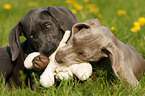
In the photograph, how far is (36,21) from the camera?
12.4ft

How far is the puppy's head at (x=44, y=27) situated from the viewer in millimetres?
3697

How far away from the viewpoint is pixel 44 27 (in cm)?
377

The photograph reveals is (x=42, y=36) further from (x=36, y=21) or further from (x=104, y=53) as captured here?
(x=104, y=53)

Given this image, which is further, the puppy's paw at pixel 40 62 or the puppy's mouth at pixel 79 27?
the puppy's mouth at pixel 79 27

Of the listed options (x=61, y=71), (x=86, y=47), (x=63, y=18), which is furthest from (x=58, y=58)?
(x=63, y=18)

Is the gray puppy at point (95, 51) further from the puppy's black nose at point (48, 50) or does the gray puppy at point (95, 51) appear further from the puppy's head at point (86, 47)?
the puppy's black nose at point (48, 50)

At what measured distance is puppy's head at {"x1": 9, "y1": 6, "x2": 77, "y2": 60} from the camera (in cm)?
370

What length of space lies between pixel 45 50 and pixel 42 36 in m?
0.36

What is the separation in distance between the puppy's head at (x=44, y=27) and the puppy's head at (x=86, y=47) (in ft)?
1.50

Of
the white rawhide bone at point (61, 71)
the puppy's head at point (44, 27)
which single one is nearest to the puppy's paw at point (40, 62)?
the white rawhide bone at point (61, 71)

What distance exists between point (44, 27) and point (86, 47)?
1.01 metres

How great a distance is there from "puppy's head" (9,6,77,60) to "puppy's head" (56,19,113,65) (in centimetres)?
46

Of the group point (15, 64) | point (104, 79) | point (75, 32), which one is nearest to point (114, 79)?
point (104, 79)

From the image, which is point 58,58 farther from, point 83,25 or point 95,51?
point 83,25
